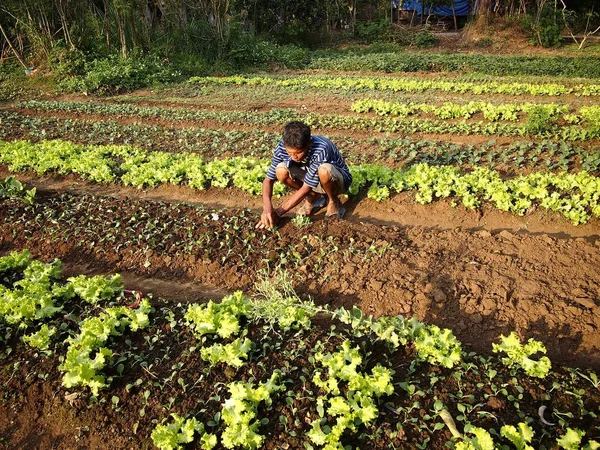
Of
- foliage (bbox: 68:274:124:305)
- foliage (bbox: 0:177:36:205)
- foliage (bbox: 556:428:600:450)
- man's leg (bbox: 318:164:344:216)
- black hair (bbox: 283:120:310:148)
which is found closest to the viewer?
foliage (bbox: 556:428:600:450)

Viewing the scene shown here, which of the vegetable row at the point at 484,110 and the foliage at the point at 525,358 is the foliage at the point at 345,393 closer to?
the foliage at the point at 525,358

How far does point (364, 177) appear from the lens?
659cm

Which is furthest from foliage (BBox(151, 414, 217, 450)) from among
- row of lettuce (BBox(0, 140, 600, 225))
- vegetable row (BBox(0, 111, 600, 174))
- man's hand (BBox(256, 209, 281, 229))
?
vegetable row (BBox(0, 111, 600, 174))

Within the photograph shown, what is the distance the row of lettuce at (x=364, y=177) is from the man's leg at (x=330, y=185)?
73cm

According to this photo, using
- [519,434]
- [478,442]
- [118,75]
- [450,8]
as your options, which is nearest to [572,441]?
[519,434]

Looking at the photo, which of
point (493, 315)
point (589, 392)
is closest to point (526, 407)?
point (589, 392)

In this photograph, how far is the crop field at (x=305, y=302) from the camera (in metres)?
2.85

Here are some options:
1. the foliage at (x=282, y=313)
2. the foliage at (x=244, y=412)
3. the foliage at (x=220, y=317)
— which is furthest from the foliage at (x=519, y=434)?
the foliage at (x=220, y=317)

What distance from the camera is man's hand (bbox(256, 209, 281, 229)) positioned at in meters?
5.25

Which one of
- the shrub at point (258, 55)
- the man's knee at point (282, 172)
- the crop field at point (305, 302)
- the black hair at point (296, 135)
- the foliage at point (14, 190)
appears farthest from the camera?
the shrub at point (258, 55)

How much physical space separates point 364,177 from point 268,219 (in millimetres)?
2078

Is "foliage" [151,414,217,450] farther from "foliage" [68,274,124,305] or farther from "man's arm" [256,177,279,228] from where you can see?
"man's arm" [256,177,279,228]

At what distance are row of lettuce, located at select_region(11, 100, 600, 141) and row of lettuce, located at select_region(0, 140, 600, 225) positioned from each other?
2700 mm

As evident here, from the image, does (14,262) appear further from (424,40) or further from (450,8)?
(450,8)
